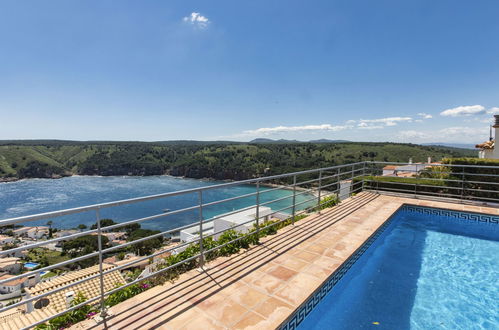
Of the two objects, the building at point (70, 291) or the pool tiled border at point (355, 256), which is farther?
the building at point (70, 291)

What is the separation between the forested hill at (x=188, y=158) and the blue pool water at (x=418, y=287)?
58834 millimetres

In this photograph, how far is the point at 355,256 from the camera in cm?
351

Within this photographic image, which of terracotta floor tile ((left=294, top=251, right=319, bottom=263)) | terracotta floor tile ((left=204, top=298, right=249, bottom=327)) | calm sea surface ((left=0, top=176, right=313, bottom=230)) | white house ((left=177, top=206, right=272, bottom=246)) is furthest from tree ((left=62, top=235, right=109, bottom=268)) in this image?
calm sea surface ((left=0, top=176, right=313, bottom=230))

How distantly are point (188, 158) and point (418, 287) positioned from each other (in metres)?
94.9

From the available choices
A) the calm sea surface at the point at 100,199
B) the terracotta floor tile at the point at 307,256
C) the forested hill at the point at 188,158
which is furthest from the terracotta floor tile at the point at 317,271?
the forested hill at the point at 188,158

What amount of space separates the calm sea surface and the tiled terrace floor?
4691 cm

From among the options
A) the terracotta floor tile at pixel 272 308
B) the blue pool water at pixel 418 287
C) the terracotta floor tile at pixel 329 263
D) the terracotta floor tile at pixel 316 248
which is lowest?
the blue pool water at pixel 418 287

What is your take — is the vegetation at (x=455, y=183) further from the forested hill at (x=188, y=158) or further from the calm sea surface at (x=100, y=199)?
the forested hill at (x=188, y=158)

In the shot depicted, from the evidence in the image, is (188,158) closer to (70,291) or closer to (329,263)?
(70,291)

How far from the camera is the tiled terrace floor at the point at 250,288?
80.6 inches

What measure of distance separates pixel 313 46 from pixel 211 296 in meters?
12.8

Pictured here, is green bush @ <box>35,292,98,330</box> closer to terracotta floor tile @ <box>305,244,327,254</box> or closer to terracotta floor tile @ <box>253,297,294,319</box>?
terracotta floor tile @ <box>253,297,294,319</box>

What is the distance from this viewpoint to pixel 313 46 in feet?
40.2

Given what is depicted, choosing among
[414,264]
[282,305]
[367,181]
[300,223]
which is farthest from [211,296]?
[367,181]
